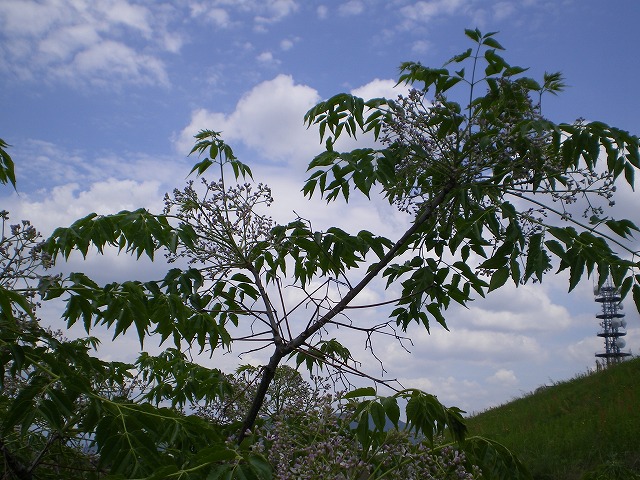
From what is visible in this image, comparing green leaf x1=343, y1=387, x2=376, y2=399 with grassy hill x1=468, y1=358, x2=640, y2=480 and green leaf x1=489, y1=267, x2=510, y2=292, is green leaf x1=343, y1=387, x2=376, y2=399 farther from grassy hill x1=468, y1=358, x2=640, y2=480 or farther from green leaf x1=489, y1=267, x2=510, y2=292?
grassy hill x1=468, y1=358, x2=640, y2=480

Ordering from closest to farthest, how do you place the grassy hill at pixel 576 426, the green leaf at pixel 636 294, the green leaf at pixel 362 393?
the green leaf at pixel 362 393, the green leaf at pixel 636 294, the grassy hill at pixel 576 426

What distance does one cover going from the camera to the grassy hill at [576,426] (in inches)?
280

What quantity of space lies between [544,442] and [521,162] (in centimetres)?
649

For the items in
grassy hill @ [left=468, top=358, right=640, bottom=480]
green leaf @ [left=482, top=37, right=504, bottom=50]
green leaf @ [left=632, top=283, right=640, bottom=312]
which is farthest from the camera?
grassy hill @ [left=468, top=358, right=640, bottom=480]

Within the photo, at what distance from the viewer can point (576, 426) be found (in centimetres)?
813

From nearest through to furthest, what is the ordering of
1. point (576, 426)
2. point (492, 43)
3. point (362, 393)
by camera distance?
point (362, 393)
point (492, 43)
point (576, 426)

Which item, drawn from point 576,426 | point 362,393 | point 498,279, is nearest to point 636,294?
point 498,279

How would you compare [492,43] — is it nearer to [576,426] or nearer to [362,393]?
[362,393]

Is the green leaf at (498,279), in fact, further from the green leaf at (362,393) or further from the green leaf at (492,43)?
the green leaf at (492,43)

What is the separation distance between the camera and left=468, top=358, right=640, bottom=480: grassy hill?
280 inches

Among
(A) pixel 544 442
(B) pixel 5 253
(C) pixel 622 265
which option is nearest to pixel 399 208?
(C) pixel 622 265

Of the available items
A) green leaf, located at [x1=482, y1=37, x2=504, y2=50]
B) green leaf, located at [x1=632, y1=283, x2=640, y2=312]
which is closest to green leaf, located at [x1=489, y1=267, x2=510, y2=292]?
green leaf, located at [x1=632, y1=283, x2=640, y2=312]

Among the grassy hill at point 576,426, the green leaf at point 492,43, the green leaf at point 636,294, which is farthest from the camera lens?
the grassy hill at point 576,426

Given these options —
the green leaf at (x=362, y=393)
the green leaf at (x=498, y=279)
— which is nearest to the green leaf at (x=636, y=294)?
the green leaf at (x=498, y=279)
